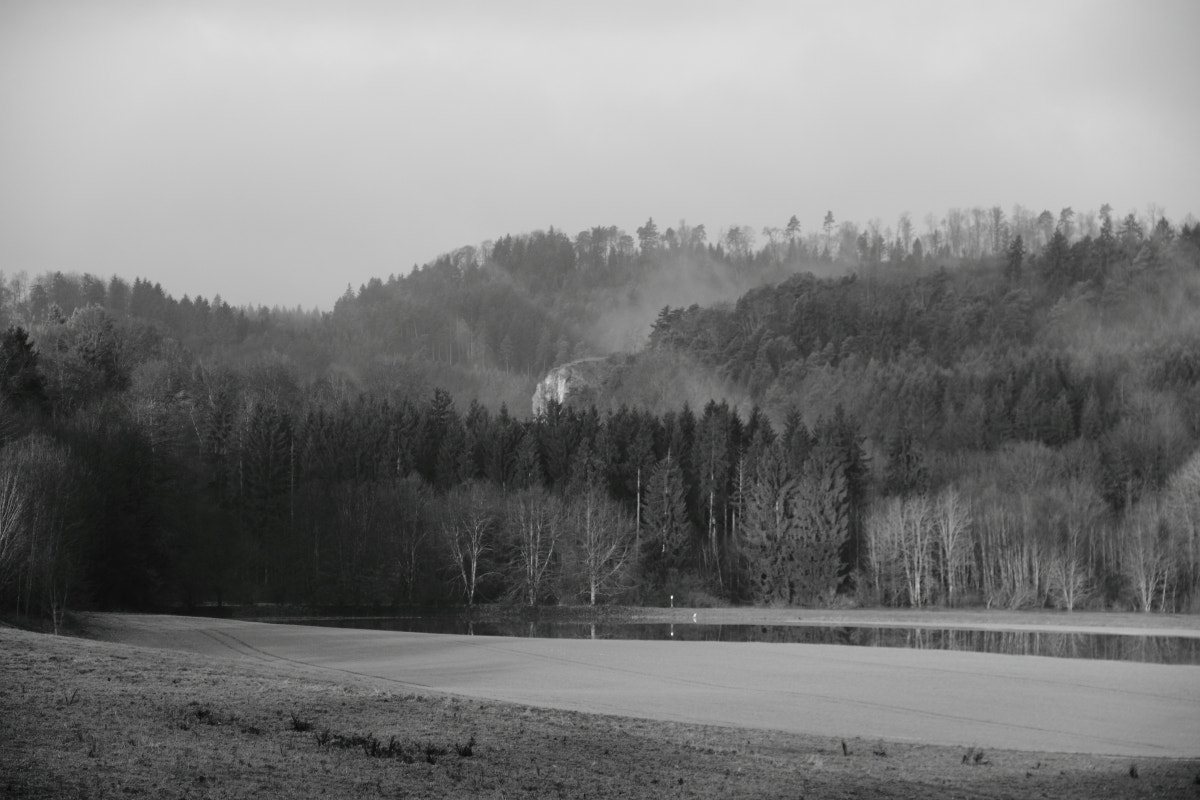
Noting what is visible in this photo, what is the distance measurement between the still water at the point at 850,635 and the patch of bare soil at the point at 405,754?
106 feet

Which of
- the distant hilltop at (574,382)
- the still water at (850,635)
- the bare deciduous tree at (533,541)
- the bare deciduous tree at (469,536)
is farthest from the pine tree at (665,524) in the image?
the distant hilltop at (574,382)

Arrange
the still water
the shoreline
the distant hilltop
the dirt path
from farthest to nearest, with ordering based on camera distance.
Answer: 1. the distant hilltop
2. the shoreline
3. the still water
4. the dirt path

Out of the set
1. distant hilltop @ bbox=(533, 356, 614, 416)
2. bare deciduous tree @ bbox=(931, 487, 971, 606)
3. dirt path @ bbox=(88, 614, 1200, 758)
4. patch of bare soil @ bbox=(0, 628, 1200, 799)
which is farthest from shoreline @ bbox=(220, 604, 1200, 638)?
distant hilltop @ bbox=(533, 356, 614, 416)

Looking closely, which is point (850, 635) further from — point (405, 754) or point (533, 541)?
point (405, 754)

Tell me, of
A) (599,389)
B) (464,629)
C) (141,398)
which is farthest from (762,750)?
(599,389)

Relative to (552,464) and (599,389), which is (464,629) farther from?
(599,389)

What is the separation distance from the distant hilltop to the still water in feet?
320

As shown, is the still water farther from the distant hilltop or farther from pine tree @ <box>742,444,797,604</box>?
the distant hilltop

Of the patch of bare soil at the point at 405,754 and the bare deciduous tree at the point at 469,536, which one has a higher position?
the bare deciduous tree at the point at 469,536

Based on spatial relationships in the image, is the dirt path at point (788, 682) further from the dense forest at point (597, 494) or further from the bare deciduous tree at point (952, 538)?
the bare deciduous tree at point (952, 538)

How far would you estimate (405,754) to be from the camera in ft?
63.2

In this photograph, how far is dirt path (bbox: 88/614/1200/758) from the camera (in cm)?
2839

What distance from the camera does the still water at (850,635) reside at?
55562mm

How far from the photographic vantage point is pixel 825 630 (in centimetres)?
6975
